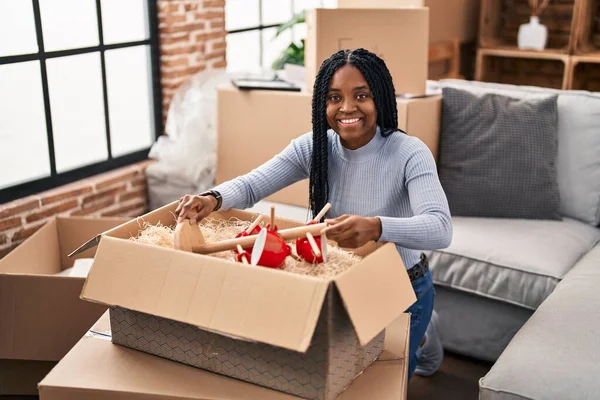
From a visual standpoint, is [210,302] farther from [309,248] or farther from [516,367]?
[516,367]

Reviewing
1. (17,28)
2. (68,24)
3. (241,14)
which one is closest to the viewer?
(17,28)

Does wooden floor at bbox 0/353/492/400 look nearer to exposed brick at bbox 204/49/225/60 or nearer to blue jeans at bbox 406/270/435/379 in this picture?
blue jeans at bbox 406/270/435/379

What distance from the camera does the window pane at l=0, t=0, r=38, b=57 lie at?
2.66 m

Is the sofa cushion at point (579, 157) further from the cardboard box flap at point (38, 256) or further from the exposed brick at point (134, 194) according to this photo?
the cardboard box flap at point (38, 256)

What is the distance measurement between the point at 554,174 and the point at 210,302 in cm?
187

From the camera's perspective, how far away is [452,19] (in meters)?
4.48

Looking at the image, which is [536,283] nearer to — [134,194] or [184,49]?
[134,194]

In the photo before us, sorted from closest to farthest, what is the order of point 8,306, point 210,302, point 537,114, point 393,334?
1. point 210,302
2. point 393,334
3. point 8,306
4. point 537,114

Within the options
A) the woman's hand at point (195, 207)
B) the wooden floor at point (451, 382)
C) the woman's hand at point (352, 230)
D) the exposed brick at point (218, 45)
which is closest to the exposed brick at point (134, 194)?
the exposed brick at point (218, 45)

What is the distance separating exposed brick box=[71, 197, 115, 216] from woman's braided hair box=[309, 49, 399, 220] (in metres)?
1.46

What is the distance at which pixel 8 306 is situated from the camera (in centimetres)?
215

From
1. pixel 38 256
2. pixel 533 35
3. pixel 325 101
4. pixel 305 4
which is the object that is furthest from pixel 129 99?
pixel 533 35

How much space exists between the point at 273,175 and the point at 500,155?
1.28 metres

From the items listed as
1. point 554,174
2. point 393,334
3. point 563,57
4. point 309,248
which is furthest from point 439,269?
point 563,57
